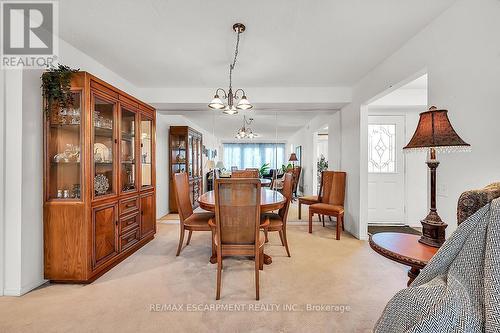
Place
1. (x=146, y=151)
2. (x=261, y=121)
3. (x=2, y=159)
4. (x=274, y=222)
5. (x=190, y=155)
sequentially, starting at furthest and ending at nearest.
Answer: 1. (x=190, y=155)
2. (x=261, y=121)
3. (x=146, y=151)
4. (x=274, y=222)
5. (x=2, y=159)

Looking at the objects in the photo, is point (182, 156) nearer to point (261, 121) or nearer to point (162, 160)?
point (162, 160)

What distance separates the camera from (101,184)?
2.51 metres

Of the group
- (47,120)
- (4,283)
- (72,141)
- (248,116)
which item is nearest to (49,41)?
(47,120)

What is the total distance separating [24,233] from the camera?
205 centimetres

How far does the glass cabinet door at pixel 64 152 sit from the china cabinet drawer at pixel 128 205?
554 millimetres

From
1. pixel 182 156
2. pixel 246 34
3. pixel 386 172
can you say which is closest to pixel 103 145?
pixel 246 34

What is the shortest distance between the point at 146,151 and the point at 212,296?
7.49ft

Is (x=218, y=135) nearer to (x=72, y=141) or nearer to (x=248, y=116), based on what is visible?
(x=248, y=116)

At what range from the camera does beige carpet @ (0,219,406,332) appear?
1.70 m

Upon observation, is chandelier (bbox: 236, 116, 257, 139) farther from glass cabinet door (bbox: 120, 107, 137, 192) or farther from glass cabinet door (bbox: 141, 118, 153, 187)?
glass cabinet door (bbox: 120, 107, 137, 192)

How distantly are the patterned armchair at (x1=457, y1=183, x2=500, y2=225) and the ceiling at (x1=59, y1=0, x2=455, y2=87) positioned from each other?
1600 mm

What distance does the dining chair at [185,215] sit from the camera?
286 cm

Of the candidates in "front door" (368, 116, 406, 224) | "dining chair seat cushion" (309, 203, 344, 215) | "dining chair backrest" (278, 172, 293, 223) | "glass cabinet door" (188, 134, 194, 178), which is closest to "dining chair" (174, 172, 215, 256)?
"dining chair backrest" (278, 172, 293, 223)

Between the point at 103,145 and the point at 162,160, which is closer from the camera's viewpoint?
the point at 103,145
